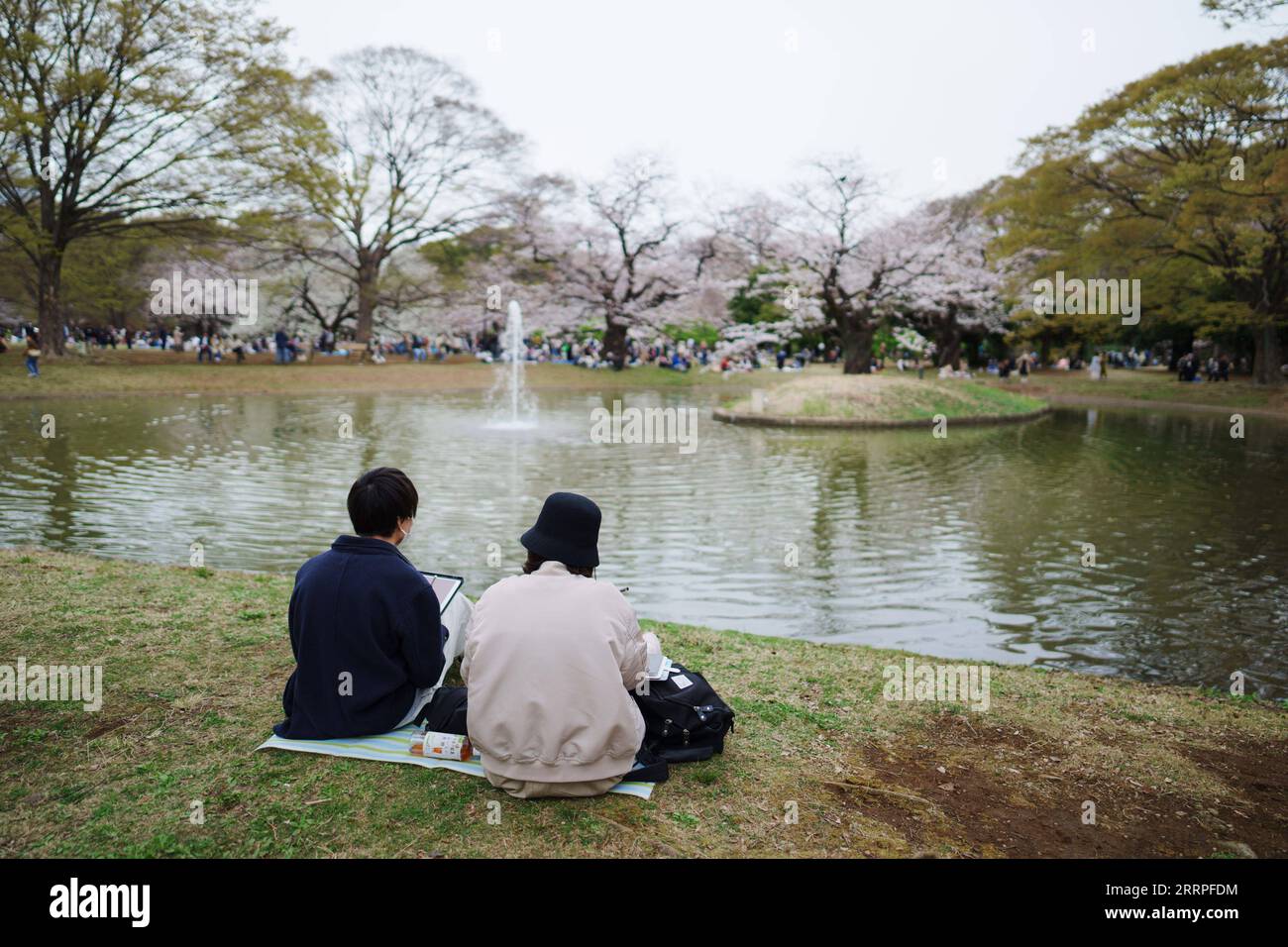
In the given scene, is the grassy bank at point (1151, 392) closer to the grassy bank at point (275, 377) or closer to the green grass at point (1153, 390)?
the green grass at point (1153, 390)

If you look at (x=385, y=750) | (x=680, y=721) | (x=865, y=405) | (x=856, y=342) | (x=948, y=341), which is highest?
(x=948, y=341)

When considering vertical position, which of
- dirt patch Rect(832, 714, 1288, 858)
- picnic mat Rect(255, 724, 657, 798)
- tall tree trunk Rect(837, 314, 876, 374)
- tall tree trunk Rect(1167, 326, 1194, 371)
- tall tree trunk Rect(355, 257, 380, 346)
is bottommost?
dirt patch Rect(832, 714, 1288, 858)

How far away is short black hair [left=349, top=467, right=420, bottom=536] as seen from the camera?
351cm

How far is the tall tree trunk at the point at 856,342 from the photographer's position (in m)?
28.4

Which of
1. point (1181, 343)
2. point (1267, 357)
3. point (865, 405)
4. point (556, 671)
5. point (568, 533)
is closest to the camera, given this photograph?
point (556, 671)

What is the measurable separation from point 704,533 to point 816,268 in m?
20.6

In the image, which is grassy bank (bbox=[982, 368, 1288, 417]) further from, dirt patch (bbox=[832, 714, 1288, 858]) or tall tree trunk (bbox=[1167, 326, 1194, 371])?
dirt patch (bbox=[832, 714, 1288, 858])

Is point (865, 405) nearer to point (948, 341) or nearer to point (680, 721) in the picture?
point (680, 721)

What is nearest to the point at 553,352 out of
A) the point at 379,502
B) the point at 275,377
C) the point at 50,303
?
the point at 275,377

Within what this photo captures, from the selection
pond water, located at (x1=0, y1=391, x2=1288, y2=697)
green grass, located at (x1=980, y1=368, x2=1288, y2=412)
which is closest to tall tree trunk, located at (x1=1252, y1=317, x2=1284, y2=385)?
green grass, located at (x1=980, y1=368, x2=1288, y2=412)

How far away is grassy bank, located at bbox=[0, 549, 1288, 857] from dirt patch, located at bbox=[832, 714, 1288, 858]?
0.04 feet

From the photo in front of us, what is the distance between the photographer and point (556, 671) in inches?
121

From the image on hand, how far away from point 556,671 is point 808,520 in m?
7.85

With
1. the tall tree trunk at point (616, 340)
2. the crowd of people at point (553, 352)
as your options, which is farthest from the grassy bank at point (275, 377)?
the crowd of people at point (553, 352)
